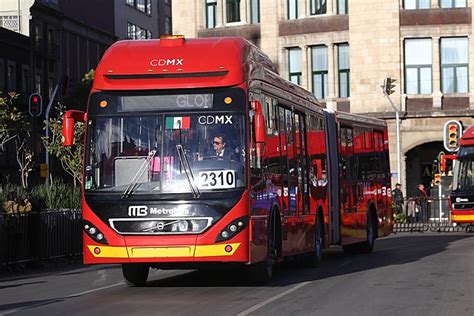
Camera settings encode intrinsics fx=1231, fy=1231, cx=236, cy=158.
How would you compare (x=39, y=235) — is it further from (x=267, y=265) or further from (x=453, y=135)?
(x=453, y=135)

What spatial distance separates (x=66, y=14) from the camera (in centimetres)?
8538

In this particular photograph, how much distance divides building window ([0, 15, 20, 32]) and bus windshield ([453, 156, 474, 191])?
44.2 meters

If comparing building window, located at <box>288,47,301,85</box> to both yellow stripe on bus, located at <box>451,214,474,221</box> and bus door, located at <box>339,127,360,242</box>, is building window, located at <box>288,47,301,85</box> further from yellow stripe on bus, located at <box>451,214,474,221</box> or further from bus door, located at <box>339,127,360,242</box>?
bus door, located at <box>339,127,360,242</box>

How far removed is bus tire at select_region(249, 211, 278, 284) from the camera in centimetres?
1877

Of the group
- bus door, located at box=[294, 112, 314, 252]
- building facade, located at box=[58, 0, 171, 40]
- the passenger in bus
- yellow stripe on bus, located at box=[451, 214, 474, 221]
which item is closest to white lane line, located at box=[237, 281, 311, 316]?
the passenger in bus

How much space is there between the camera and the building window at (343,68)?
191 feet

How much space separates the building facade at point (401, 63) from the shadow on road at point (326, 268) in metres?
23.6

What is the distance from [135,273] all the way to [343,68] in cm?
4002

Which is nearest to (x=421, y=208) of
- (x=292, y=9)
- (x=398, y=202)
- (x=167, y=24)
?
(x=398, y=202)

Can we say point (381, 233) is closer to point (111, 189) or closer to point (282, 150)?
point (282, 150)

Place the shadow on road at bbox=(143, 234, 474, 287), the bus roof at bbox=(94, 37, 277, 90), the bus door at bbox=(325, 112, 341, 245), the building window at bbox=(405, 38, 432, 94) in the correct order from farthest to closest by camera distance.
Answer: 1. the building window at bbox=(405, 38, 432, 94)
2. the bus door at bbox=(325, 112, 341, 245)
3. the shadow on road at bbox=(143, 234, 474, 287)
4. the bus roof at bbox=(94, 37, 277, 90)

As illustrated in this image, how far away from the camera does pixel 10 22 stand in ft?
257

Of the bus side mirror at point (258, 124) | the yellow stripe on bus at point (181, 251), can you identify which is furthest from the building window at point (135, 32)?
the yellow stripe on bus at point (181, 251)

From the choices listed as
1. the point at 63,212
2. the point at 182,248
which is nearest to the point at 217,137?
the point at 182,248
